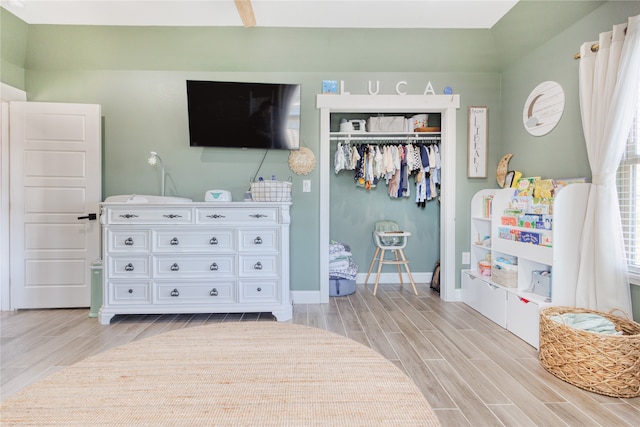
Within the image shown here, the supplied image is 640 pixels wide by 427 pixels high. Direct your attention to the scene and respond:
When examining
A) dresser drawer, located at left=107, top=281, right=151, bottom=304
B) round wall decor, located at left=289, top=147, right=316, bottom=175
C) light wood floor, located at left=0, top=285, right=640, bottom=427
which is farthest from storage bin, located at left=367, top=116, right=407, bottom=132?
dresser drawer, located at left=107, top=281, right=151, bottom=304

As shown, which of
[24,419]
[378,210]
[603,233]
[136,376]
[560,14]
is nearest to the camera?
[24,419]

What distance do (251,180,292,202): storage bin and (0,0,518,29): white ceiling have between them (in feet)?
4.76

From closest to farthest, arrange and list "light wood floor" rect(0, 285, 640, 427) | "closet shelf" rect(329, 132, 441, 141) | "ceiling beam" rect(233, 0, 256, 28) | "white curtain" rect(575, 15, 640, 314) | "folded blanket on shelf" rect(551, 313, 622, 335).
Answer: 1. "light wood floor" rect(0, 285, 640, 427)
2. "folded blanket on shelf" rect(551, 313, 622, 335)
3. "white curtain" rect(575, 15, 640, 314)
4. "ceiling beam" rect(233, 0, 256, 28)
5. "closet shelf" rect(329, 132, 441, 141)

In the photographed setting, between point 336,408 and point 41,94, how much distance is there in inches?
157

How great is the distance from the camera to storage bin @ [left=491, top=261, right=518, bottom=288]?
2533 mm

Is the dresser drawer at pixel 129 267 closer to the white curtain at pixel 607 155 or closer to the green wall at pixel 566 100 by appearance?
the white curtain at pixel 607 155

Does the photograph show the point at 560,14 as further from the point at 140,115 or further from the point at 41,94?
the point at 41,94

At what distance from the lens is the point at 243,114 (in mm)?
2955

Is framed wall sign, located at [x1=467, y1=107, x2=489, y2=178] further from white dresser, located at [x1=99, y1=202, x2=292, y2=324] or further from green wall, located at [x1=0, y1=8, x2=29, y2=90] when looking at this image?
green wall, located at [x1=0, y1=8, x2=29, y2=90]

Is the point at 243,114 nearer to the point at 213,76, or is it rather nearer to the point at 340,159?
the point at 213,76

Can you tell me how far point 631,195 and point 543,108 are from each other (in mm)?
1017

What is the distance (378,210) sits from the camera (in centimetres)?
404

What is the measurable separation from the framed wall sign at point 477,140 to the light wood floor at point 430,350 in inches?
55.3

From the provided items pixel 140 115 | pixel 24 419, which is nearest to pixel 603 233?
pixel 24 419
